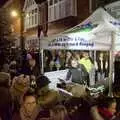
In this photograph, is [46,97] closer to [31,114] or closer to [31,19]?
[31,114]

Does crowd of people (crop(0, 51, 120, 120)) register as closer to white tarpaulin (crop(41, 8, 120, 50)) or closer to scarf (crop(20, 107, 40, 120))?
scarf (crop(20, 107, 40, 120))

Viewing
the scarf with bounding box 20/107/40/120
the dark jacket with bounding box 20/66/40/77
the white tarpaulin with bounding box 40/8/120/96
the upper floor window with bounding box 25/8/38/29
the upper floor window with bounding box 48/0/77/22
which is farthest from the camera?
the upper floor window with bounding box 25/8/38/29

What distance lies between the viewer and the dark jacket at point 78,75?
435 inches

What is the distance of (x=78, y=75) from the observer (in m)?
11.2

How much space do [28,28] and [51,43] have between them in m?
26.5

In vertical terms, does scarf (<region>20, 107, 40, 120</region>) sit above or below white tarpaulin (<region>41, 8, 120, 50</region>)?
below

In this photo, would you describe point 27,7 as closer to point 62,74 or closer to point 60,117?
point 62,74

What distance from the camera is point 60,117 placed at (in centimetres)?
674

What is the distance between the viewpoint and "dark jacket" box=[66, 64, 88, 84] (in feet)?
36.2

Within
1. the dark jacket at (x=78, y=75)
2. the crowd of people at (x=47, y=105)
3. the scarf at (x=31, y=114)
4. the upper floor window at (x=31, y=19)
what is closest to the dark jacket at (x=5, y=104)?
the crowd of people at (x=47, y=105)

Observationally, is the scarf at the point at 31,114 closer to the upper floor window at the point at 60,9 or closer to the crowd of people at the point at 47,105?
the crowd of people at the point at 47,105

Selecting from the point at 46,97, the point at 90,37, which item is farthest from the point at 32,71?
the point at 46,97

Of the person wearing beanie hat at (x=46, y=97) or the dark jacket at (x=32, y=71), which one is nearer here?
the person wearing beanie hat at (x=46, y=97)

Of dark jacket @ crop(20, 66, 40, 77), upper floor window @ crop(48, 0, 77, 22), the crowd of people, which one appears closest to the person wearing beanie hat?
the crowd of people
